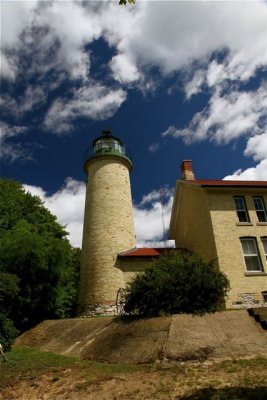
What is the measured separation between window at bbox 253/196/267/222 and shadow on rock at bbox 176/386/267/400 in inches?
585

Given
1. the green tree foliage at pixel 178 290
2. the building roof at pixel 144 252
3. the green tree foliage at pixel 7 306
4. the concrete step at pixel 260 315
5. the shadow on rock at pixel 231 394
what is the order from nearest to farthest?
1. the shadow on rock at pixel 231 394
2. the concrete step at pixel 260 315
3. the green tree foliage at pixel 178 290
4. the green tree foliage at pixel 7 306
5. the building roof at pixel 144 252

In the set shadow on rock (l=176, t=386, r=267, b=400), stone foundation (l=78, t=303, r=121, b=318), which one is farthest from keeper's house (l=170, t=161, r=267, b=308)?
shadow on rock (l=176, t=386, r=267, b=400)

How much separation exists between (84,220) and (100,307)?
6.55m

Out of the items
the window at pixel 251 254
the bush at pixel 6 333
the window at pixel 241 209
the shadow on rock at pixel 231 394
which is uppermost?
the window at pixel 241 209

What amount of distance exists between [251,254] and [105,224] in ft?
31.8

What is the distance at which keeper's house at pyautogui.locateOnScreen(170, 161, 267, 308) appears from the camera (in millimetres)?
18281

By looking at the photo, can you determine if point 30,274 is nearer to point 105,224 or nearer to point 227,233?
point 105,224

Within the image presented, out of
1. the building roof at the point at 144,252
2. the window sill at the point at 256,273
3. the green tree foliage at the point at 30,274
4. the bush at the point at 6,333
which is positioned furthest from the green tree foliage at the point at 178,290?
the building roof at the point at 144,252

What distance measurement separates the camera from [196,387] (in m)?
7.57

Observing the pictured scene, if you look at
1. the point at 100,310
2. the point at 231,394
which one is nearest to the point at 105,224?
the point at 100,310

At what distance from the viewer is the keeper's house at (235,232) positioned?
1828cm

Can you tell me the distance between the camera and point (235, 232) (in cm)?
1948

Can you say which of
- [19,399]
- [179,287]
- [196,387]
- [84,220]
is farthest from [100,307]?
[196,387]

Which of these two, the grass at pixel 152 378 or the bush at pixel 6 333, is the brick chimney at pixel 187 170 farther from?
the grass at pixel 152 378
